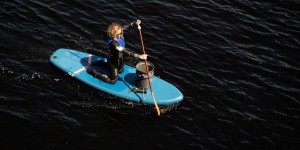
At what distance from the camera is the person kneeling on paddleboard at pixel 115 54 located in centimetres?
1024

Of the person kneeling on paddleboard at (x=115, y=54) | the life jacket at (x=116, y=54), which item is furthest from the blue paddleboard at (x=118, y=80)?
the life jacket at (x=116, y=54)

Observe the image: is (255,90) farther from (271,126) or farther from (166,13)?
(166,13)

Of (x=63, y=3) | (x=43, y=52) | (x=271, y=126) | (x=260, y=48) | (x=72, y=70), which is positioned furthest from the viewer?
(x=63, y=3)

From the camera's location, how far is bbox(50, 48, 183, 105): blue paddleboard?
10773 mm

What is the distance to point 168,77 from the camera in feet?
40.3

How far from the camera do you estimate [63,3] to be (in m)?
15.5

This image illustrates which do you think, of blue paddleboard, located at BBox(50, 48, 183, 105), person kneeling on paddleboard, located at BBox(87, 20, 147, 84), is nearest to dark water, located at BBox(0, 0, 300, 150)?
blue paddleboard, located at BBox(50, 48, 183, 105)

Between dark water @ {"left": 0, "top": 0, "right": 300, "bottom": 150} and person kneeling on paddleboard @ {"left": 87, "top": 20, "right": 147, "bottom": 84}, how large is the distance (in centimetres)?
57

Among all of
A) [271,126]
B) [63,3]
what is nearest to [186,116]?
[271,126]

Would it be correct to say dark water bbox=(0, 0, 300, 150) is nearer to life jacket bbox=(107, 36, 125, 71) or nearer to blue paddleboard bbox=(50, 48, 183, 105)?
blue paddleboard bbox=(50, 48, 183, 105)

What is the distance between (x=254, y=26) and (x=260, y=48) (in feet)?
5.60

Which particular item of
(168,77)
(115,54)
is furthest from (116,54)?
(168,77)

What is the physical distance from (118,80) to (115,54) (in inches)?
42.7

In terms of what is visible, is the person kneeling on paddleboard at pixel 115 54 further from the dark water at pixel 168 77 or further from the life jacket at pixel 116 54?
the dark water at pixel 168 77
